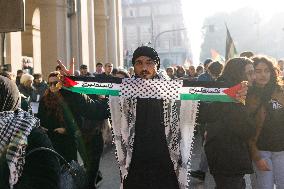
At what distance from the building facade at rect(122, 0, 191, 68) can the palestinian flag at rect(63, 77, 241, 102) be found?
10348 cm

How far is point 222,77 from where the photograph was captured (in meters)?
4.75

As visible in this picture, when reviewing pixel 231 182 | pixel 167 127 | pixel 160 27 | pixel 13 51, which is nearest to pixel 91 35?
pixel 13 51

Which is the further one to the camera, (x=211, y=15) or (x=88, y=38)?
(x=211, y=15)

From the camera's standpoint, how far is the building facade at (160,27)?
355ft

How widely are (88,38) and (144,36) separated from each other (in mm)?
87491

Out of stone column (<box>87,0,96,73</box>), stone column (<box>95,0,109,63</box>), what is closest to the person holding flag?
stone column (<box>87,0,96,73</box>)

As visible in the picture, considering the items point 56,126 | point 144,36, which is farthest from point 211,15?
point 56,126

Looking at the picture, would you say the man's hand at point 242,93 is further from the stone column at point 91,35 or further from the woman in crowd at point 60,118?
the stone column at point 91,35

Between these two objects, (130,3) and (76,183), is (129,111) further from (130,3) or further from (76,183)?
(130,3)

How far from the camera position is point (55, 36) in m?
18.5

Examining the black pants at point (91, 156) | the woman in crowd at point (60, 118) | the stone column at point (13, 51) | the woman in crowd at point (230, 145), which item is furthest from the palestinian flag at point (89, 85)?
the stone column at point (13, 51)

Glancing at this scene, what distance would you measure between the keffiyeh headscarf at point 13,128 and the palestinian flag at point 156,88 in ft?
4.73

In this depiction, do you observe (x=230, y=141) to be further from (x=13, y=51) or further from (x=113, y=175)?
(x=13, y=51)

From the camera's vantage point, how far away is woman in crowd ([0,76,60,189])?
8.11 feet
